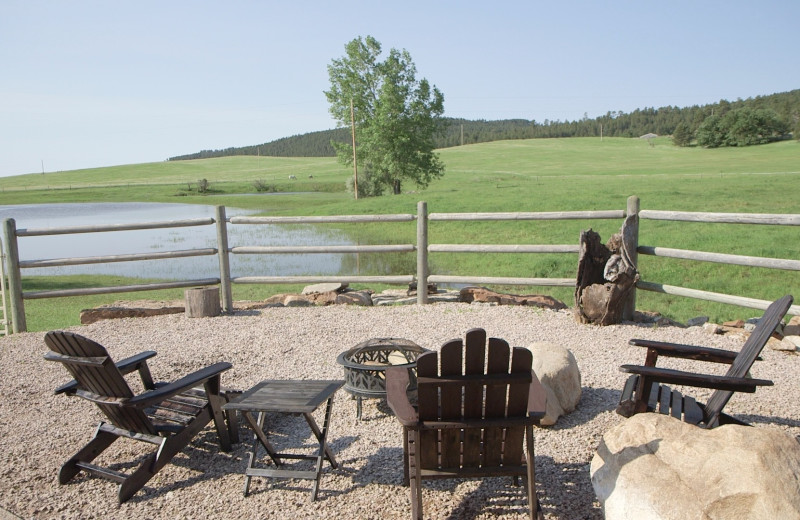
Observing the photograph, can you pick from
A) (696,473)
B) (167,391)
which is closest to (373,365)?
(167,391)

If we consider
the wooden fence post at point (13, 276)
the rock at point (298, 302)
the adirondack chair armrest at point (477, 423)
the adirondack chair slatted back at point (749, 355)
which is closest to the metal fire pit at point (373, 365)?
the adirondack chair armrest at point (477, 423)

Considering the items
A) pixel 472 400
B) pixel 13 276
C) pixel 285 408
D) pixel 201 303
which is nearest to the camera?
pixel 472 400

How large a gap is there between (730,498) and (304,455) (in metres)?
2.29

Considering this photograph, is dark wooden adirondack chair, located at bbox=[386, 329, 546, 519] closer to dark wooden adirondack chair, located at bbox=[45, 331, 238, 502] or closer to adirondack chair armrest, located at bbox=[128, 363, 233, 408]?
adirondack chair armrest, located at bbox=[128, 363, 233, 408]

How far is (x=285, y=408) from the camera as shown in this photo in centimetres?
331

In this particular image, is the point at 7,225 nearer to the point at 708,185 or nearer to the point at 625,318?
the point at 625,318

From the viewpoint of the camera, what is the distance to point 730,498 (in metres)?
2.35

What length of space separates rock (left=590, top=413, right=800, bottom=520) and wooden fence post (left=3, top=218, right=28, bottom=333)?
7352mm

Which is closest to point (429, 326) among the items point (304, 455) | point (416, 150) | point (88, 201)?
point (304, 455)

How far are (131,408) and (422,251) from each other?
5129mm

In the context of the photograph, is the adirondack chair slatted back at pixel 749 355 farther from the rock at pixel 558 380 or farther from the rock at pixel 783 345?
the rock at pixel 783 345

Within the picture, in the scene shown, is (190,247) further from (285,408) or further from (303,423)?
(285,408)

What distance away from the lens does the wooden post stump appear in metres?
7.67

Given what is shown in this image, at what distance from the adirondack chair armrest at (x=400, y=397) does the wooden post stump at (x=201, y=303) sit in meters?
4.74
